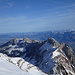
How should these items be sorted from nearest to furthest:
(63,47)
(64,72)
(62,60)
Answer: (64,72) < (62,60) < (63,47)

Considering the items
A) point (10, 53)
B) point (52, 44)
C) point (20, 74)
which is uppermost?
point (20, 74)

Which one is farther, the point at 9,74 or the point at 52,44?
the point at 52,44

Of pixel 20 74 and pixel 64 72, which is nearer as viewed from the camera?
pixel 20 74

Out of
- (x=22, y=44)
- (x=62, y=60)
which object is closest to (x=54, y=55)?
(x=62, y=60)

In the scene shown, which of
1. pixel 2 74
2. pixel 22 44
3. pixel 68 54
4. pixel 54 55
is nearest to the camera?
pixel 2 74

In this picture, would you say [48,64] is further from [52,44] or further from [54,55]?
[52,44]

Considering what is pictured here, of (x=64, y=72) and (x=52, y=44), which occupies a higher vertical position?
(x=52, y=44)

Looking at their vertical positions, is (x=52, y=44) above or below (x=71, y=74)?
above

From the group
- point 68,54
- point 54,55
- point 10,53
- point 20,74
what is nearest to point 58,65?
point 54,55

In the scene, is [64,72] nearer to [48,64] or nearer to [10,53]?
[48,64]
